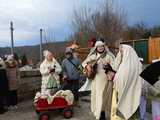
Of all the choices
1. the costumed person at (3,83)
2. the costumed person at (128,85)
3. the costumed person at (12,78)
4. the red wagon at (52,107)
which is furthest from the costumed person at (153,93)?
the costumed person at (12,78)

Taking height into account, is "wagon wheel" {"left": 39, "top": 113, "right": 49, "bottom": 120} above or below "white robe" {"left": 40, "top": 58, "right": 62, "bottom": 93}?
below

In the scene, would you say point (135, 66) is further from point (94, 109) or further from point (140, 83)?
point (94, 109)

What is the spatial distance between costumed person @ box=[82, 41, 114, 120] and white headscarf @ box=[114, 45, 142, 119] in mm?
1450

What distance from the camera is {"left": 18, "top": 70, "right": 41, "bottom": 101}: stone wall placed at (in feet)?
47.0

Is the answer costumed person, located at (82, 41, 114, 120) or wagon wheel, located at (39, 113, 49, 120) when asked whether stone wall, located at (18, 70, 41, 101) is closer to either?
wagon wheel, located at (39, 113, 49, 120)

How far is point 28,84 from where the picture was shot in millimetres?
14641

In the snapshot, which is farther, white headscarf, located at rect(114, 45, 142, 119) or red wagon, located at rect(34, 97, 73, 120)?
red wagon, located at rect(34, 97, 73, 120)

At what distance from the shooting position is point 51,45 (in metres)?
28.3

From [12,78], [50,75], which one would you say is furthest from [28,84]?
[50,75]

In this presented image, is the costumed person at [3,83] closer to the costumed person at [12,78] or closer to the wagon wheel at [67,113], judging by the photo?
the costumed person at [12,78]

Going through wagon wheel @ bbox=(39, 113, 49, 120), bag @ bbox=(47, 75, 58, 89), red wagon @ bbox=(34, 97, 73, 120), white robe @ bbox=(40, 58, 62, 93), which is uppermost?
white robe @ bbox=(40, 58, 62, 93)

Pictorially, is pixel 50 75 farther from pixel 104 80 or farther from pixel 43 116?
pixel 104 80

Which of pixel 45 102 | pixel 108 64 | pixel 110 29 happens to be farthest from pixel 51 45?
pixel 108 64

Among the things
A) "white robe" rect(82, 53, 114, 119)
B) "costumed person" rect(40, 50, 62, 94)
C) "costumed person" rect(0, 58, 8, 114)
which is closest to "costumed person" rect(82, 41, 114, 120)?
"white robe" rect(82, 53, 114, 119)
